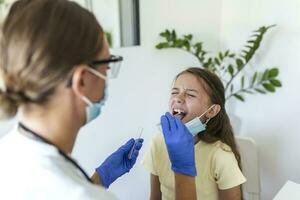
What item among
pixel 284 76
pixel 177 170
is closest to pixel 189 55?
pixel 284 76

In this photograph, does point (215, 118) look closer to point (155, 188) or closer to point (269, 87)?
point (155, 188)

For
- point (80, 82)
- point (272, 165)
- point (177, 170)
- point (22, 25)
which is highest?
point (22, 25)

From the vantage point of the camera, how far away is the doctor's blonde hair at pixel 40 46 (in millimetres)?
610

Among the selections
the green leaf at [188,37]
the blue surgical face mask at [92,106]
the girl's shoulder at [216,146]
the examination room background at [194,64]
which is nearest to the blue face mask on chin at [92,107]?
the blue surgical face mask at [92,106]

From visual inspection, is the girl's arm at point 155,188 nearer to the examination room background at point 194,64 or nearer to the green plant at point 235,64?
the examination room background at point 194,64

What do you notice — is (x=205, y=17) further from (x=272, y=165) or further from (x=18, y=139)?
(x=18, y=139)

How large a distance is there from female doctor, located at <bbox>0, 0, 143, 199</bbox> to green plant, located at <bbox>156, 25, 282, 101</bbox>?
123 cm

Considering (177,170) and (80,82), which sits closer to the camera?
(80,82)

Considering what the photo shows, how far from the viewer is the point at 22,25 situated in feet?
2.02

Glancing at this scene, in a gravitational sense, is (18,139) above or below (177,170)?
above

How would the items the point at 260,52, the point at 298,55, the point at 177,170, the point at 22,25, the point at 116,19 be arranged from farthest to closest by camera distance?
the point at 260,52 → the point at 298,55 → the point at 116,19 → the point at 177,170 → the point at 22,25

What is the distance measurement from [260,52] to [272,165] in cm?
74

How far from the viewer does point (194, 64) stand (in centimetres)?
217

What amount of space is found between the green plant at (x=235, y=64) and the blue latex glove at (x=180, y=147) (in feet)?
2.76
